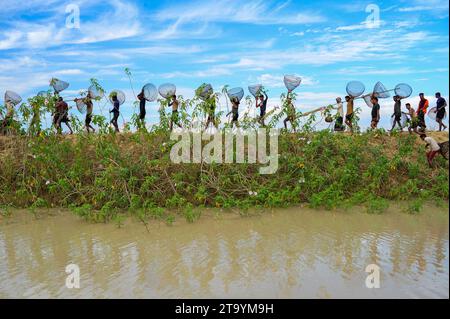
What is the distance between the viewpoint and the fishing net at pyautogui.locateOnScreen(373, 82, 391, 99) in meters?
10.6

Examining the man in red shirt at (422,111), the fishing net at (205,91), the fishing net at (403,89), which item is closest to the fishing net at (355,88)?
the fishing net at (403,89)

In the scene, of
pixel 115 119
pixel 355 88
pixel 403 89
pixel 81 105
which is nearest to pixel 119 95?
pixel 115 119

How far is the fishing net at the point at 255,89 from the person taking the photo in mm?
10039

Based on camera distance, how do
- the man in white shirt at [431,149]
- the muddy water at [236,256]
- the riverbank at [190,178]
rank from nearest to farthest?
1. the muddy water at [236,256]
2. the riverbank at [190,178]
3. the man in white shirt at [431,149]

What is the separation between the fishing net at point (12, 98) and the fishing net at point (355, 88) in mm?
8329

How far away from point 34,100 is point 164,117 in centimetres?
284

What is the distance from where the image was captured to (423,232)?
6.05 m

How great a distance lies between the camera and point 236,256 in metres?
5.09

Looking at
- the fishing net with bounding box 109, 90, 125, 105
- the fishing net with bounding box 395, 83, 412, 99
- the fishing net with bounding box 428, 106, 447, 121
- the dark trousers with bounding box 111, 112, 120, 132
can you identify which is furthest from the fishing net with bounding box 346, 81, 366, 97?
the dark trousers with bounding box 111, 112, 120, 132

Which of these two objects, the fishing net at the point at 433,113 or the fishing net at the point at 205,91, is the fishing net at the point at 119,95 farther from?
the fishing net at the point at 433,113

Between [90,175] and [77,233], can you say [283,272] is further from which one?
[90,175]

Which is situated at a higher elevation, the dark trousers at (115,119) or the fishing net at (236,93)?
the fishing net at (236,93)

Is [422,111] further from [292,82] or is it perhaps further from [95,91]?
[95,91]

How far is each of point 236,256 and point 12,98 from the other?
7.83 metres
